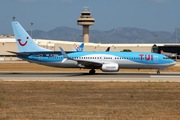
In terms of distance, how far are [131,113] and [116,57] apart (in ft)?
84.6

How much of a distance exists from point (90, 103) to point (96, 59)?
2325 cm

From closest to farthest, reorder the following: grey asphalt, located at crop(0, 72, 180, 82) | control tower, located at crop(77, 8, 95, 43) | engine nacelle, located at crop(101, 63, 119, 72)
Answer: grey asphalt, located at crop(0, 72, 180, 82)
engine nacelle, located at crop(101, 63, 119, 72)
control tower, located at crop(77, 8, 95, 43)

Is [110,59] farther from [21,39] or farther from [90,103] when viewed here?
[90,103]

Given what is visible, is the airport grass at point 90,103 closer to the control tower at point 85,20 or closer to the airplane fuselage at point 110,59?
the airplane fuselage at point 110,59

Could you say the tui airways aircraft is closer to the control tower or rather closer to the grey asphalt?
the grey asphalt

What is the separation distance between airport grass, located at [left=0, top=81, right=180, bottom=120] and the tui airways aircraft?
15.2m

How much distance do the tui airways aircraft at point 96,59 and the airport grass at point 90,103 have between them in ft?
49.8

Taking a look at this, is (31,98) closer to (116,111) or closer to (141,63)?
(116,111)

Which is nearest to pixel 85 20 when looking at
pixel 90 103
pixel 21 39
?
pixel 21 39

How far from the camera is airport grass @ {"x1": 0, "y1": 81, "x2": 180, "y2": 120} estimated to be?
15.6 m

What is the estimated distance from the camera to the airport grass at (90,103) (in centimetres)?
1562

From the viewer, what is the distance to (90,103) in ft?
62.6

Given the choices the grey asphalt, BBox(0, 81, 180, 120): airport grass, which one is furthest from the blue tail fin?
BBox(0, 81, 180, 120): airport grass

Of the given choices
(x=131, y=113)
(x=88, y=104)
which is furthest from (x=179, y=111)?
(x=88, y=104)
